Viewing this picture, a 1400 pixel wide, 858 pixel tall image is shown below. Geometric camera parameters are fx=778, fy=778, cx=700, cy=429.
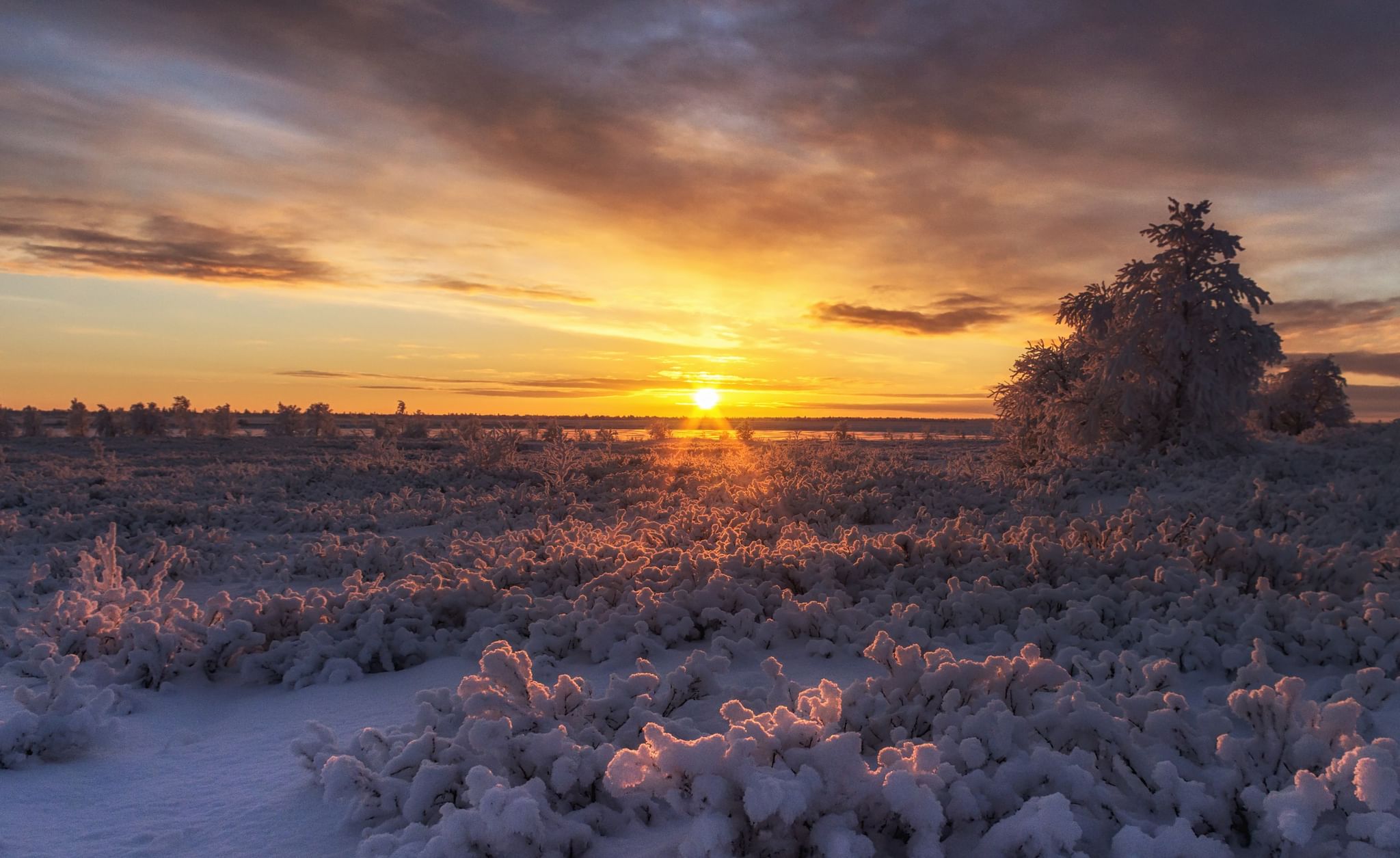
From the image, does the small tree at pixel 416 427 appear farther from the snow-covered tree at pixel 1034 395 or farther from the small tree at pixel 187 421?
the snow-covered tree at pixel 1034 395

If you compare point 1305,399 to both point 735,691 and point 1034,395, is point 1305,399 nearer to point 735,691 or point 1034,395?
point 1034,395

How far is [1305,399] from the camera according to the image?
82.8 feet

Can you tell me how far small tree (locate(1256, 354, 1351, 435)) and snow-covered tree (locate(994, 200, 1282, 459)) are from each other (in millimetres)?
11989

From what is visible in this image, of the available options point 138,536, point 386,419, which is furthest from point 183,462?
point 386,419

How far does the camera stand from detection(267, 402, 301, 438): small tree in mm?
44219

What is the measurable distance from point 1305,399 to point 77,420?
53400 mm

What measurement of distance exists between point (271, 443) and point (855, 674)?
1540 inches

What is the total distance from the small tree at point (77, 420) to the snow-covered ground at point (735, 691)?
37.1 metres

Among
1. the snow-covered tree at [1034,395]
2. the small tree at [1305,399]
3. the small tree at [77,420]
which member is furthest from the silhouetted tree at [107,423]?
the small tree at [1305,399]

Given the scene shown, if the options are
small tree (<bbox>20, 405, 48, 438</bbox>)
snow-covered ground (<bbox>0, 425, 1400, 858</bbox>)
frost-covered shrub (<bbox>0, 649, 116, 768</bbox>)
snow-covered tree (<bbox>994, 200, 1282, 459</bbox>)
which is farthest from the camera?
small tree (<bbox>20, 405, 48, 438</bbox>)

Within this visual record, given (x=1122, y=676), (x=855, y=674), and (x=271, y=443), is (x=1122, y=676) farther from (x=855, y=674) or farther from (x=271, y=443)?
(x=271, y=443)

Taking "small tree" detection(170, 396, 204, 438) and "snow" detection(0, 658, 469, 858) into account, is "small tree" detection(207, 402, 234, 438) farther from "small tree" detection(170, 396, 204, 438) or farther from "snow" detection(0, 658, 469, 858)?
"snow" detection(0, 658, 469, 858)

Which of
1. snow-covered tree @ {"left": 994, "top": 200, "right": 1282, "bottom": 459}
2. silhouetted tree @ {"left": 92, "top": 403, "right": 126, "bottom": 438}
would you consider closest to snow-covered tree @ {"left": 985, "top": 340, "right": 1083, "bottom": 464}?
snow-covered tree @ {"left": 994, "top": 200, "right": 1282, "bottom": 459}

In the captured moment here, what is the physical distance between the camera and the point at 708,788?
2221 millimetres
